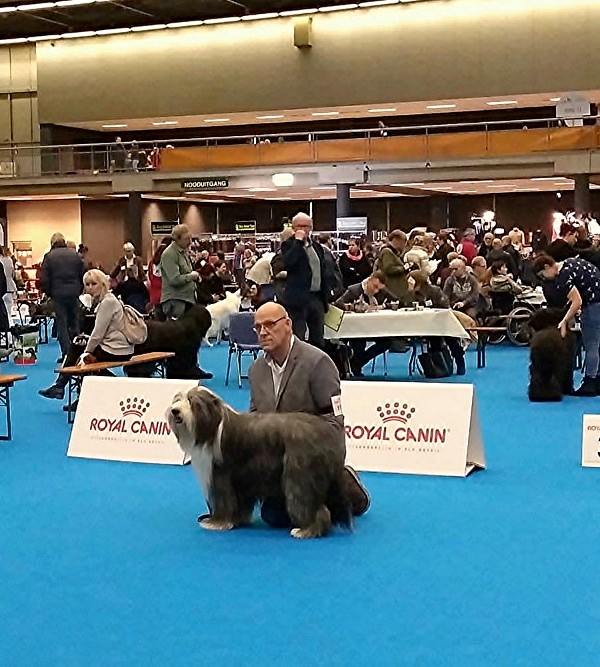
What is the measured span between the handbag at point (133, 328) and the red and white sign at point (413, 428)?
269cm

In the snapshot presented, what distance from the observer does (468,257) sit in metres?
17.2

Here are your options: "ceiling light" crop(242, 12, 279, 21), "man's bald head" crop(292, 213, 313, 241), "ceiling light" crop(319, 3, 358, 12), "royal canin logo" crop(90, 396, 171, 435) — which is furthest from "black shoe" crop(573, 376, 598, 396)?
"ceiling light" crop(242, 12, 279, 21)

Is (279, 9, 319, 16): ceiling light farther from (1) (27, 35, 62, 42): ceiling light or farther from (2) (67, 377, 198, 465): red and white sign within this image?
(2) (67, 377, 198, 465): red and white sign

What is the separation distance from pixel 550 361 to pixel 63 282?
4.74 m

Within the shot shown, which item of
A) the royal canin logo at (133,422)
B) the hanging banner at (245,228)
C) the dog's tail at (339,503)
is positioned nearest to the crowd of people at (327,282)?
the royal canin logo at (133,422)

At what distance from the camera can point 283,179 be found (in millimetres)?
24391

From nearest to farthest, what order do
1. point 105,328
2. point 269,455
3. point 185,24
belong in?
point 269,455 < point 105,328 < point 185,24

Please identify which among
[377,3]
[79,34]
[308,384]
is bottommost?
[308,384]

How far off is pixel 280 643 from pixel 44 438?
4.49m

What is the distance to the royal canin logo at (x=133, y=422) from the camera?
662 cm

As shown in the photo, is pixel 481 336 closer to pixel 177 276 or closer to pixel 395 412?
pixel 177 276

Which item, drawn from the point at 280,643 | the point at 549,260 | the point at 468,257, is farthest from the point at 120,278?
the point at 280,643

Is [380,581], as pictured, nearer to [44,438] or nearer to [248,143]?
[44,438]

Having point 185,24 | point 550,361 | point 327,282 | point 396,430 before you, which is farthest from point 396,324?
point 185,24
